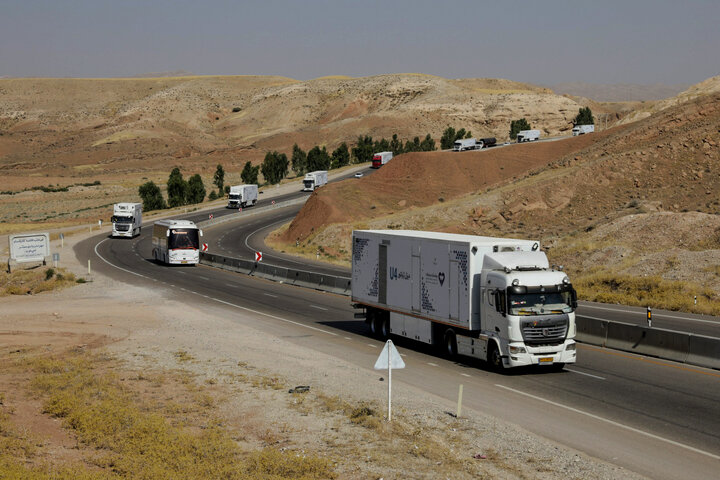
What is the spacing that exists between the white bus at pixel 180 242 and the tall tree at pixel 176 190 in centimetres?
6483

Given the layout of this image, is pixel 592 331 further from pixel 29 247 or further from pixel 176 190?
pixel 176 190

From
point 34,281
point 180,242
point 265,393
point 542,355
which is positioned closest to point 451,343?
point 542,355

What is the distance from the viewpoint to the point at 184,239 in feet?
193

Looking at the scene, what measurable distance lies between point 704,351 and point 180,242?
43028mm

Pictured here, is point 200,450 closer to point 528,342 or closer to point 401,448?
point 401,448

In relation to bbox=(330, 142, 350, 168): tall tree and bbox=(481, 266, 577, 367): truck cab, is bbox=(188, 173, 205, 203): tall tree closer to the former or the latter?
bbox=(330, 142, 350, 168): tall tree

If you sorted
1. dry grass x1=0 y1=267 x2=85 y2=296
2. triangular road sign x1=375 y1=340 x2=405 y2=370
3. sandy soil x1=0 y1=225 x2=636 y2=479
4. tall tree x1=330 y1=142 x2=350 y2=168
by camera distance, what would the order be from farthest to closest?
tall tree x1=330 y1=142 x2=350 y2=168, dry grass x1=0 y1=267 x2=85 y2=296, triangular road sign x1=375 y1=340 x2=405 y2=370, sandy soil x1=0 y1=225 x2=636 y2=479

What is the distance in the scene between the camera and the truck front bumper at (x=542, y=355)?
69.6 ft

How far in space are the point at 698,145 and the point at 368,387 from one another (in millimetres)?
54207

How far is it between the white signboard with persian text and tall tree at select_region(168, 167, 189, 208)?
6674 cm

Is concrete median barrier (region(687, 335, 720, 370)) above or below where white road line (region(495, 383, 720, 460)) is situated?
above

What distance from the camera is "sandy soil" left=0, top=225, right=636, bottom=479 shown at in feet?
46.3

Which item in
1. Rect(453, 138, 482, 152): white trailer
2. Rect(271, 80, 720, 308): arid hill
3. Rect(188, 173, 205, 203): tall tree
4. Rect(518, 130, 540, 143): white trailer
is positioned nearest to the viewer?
Rect(271, 80, 720, 308): arid hill

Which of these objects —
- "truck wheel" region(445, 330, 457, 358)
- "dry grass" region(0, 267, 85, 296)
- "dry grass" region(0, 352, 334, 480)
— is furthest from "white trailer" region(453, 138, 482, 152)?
"dry grass" region(0, 352, 334, 480)
